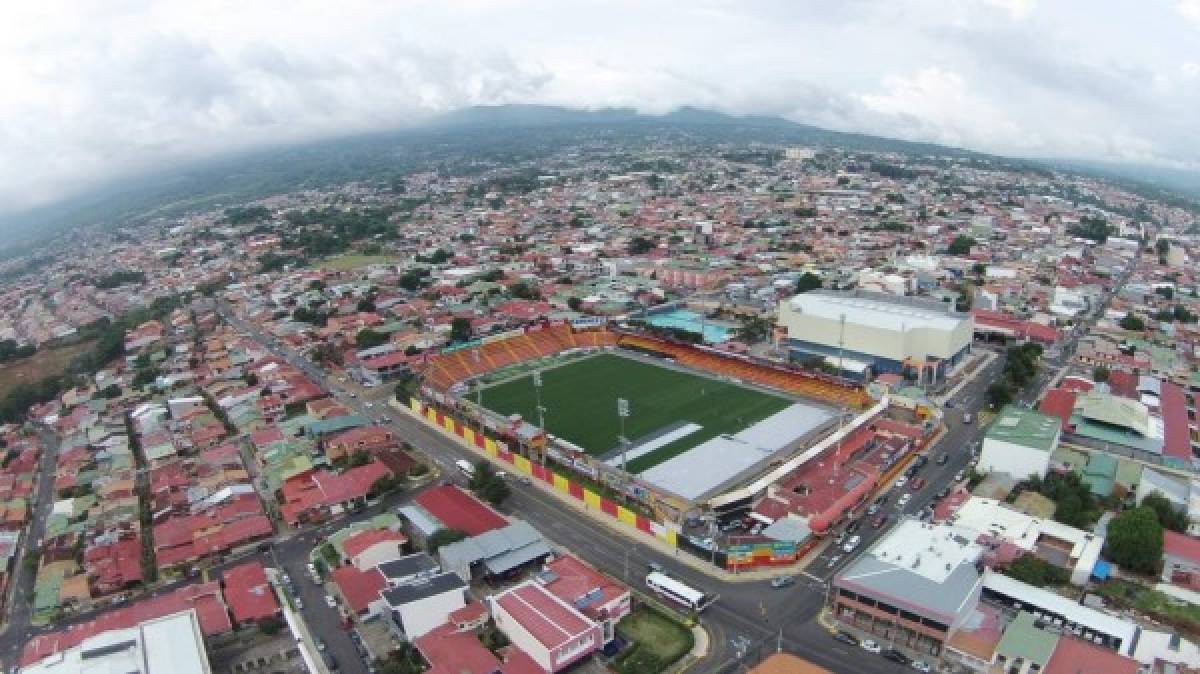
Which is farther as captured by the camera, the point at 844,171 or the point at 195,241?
the point at 844,171

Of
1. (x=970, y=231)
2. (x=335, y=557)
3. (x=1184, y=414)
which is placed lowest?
(x=335, y=557)

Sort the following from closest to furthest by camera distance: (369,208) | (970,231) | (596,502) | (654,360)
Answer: (596,502), (654,360), (970,231), (369,208)

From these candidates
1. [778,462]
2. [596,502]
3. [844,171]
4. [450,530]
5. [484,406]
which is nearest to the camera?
[450,530]

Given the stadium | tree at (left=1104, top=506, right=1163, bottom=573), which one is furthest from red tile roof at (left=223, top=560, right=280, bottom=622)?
tree at (left=1104, top=506, right=1163, bottom=573)

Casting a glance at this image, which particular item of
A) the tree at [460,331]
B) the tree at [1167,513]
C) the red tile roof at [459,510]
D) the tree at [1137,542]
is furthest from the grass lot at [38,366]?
the tree at [1167,513]

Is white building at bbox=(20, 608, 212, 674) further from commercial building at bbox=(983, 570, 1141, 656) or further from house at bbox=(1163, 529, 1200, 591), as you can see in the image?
house at bbox=(1163, 529, 1200, 591)

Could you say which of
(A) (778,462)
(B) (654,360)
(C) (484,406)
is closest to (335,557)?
(C) (484,406)

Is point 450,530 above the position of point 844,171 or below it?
below

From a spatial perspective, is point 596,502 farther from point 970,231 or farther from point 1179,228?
point 1179,228

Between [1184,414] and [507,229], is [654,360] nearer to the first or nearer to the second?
[1184,414]
